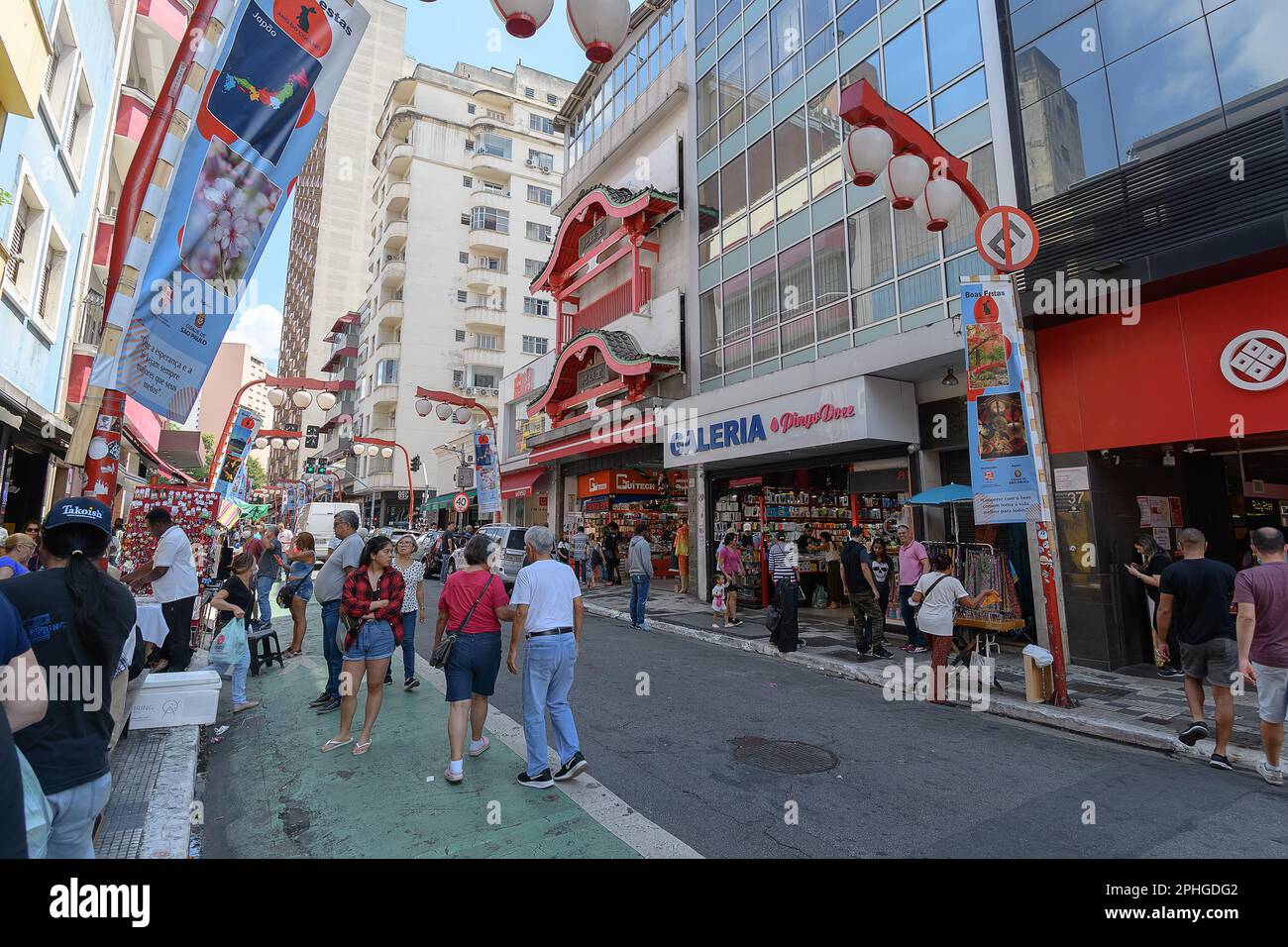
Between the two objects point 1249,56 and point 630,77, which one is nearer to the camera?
point 1249,56

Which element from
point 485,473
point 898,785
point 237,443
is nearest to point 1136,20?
point 898,785

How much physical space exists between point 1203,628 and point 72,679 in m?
8.05

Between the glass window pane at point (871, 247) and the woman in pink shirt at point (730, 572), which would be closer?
the glass window pane at point (871, 247)

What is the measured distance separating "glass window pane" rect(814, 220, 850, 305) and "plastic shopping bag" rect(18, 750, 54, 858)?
1380 cm

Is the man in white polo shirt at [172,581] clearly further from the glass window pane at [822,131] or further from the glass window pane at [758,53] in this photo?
the glass window pane at [758,53]

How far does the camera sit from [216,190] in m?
4.29

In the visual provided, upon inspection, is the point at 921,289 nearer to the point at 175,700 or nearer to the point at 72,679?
the point at 175,700

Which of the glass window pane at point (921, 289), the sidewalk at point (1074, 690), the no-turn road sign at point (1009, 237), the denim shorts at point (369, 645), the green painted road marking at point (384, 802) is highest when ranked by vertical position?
the glass window pane at point (921, 289)

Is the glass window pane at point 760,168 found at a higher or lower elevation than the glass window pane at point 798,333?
higher

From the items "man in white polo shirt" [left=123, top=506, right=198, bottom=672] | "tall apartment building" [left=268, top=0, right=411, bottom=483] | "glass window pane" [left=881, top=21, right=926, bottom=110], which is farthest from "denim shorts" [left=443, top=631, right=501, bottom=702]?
"tall apartment building" [left=268, top=0, right=411, bottom=483]

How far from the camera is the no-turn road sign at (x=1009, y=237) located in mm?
7711

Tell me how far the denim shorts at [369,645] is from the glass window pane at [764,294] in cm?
1229

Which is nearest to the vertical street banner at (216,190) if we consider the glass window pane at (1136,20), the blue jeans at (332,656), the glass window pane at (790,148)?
the blue jeans at (332,656)

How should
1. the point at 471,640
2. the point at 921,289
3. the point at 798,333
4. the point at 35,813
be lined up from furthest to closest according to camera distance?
the point at 798,333, the point at 921,289, the point at 471,640, the point at 35,813
